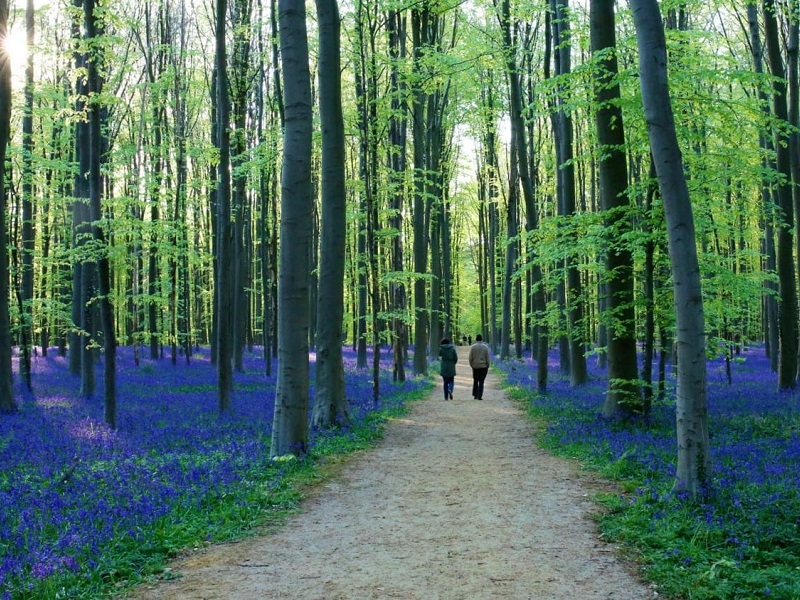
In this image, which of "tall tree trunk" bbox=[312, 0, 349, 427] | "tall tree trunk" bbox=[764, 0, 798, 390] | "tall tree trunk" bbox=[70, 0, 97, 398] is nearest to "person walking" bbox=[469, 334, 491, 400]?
"tall tree trunk" bbox=[312, 0, 349, 427]

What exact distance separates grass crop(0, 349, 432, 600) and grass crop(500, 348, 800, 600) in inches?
152

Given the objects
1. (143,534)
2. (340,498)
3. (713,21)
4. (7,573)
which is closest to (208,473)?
(340,498)

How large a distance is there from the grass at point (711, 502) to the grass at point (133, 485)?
385cm

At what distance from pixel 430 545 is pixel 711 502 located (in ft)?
9.80

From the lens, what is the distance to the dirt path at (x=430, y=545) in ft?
16.8

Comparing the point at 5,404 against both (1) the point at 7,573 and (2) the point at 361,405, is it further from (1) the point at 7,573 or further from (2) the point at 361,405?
(1) the point at 7,573

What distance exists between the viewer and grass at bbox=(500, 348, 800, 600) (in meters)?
5.06

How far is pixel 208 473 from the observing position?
27.9 feet

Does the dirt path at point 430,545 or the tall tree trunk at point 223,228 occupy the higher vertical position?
the tall tree trunk at point 223,228

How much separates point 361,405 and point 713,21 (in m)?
22.3

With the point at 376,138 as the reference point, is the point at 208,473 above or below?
below

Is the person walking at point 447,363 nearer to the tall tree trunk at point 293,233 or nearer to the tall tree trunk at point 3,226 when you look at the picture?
the tall tree trunk at point 293,233

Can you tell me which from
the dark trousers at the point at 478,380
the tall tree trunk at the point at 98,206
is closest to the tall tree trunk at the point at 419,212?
the dark trousers at the point at 478,380

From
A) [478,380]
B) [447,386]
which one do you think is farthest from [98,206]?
[478,380]
